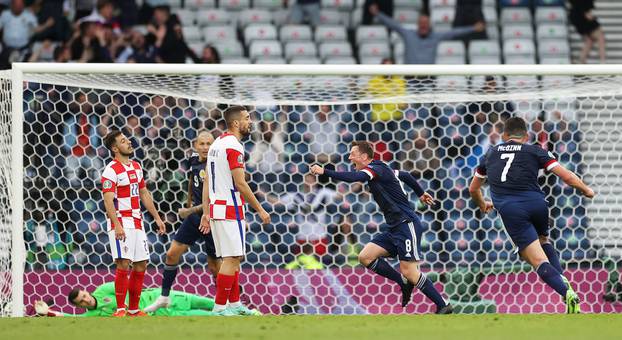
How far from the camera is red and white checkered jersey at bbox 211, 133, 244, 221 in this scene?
930cm

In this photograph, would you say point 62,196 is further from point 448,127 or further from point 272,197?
point 448,127

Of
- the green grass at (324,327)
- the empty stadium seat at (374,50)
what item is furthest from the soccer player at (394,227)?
the empty stadium seat at (374,50)

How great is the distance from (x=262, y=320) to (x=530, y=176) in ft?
8.12

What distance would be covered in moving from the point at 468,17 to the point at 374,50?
4.61 ft

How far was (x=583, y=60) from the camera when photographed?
16.5 meters

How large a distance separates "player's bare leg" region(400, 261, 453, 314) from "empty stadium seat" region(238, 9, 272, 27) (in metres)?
7.84

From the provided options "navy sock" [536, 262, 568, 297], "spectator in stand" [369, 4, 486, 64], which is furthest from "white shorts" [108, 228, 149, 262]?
"spectator in stand" [369, 4, 486, 64]

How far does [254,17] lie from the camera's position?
56.5 ft

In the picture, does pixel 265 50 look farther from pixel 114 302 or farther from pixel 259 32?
pixel 114 302

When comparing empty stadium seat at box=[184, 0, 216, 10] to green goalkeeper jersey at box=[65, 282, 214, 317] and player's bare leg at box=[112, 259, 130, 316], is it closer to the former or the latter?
green goalkeeper jersey at box=[65, 282, 214, 317]

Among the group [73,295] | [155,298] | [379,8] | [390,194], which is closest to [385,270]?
[390,194]

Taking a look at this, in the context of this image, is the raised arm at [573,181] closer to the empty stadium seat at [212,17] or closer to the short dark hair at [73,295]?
the short dark hair at [73,295]

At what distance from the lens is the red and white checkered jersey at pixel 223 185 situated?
9.30 m

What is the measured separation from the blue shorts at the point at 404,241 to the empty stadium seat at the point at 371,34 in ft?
23.4
